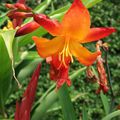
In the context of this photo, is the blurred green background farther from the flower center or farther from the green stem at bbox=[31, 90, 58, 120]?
the flower center

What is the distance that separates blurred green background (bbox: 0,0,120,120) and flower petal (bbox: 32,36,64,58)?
1.54m

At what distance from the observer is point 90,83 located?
8.57 feet

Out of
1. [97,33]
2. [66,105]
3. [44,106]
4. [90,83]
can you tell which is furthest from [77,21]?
[90,83]

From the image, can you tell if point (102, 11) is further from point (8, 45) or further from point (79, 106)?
point (8, 45)

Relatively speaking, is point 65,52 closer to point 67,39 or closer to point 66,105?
point 67,39

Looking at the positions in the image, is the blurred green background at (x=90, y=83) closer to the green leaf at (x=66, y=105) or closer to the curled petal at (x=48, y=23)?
the green leaf at (x=66, y=105)

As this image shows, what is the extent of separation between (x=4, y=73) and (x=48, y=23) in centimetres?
38

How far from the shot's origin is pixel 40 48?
0.73 m

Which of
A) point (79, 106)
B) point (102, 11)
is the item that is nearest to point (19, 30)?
point (79, 106)

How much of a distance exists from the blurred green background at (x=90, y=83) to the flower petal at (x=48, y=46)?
5.05ft

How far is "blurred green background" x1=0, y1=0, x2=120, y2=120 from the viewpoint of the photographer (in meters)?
2.64

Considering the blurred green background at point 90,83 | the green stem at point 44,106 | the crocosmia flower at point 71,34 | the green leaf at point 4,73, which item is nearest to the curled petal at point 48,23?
the crocosmia flower at point 71,34

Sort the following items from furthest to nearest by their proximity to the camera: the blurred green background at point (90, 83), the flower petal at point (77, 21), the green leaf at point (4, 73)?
the blurred green background at point (90, 83)
the green leaf at point (4, 73)
the flower petal at point (77, 21)

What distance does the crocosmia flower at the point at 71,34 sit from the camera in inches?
26.8
